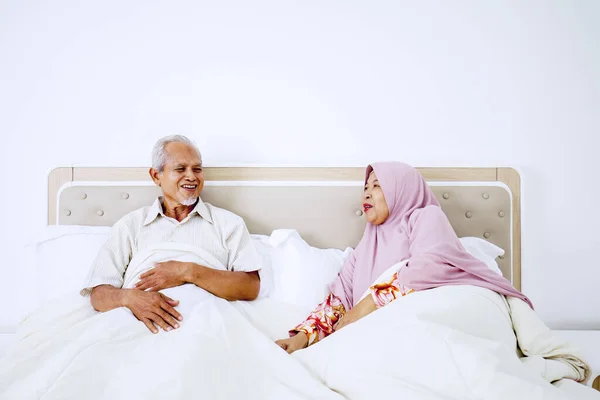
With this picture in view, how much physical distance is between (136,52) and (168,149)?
748mm

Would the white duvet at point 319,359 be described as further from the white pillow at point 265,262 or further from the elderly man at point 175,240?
the white pillow at point 265,262

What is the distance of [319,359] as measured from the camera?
132 centimetres

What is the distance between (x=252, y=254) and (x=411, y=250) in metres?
0.63

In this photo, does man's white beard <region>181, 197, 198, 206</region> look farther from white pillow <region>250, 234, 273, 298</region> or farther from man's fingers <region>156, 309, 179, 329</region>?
man's fingers <region>156, 309, 179, 329</region>

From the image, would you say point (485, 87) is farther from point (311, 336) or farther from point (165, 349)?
point (165, 349)

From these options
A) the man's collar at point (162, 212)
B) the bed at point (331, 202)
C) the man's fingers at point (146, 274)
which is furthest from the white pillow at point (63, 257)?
the man's fingers at point (146, 274)

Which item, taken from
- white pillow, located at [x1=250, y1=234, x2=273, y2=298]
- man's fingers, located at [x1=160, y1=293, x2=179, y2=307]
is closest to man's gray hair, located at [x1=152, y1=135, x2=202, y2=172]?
white pillow, located at [x1=250, y1=234, x2=273, y2=298]

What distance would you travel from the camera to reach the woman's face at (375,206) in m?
1.93

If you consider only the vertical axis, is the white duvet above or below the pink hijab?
below

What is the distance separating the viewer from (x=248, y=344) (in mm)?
1435

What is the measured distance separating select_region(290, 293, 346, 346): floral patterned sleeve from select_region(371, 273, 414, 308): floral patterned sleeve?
0.68 ft

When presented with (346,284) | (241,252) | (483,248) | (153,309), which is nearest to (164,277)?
(153,309)

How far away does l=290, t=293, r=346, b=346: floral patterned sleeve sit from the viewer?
1696 mm

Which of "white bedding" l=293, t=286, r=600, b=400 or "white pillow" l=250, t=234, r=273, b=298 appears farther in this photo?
"white pillow" l=250, t=234, r=273, b=298
